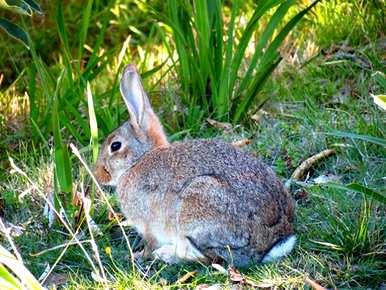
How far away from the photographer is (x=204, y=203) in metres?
4.59

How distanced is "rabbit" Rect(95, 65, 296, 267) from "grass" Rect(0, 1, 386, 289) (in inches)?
4.3

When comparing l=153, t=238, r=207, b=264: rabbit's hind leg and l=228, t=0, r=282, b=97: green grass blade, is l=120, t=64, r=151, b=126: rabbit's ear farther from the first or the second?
l=228, t=0, r=282, b=97: green grass blade

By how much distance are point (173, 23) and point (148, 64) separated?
1344 mm

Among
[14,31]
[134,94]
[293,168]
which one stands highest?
[14,31]

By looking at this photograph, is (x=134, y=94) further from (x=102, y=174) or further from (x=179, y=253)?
(x=179, y=253)

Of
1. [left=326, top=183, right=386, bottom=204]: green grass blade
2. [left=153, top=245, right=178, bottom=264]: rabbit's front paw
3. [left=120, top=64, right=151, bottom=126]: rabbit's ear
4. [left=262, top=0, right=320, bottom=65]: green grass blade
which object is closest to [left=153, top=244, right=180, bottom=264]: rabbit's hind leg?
[left=153, top=245, right=178, bottom=264]: rabbit's front paw

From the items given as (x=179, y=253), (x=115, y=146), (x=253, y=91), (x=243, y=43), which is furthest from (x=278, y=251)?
(x=243, y=43)

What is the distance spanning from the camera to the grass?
4457 millimetres

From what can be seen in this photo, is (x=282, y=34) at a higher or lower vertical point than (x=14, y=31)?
lower

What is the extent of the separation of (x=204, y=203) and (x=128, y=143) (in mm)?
911

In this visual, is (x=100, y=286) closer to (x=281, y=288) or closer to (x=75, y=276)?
(x=75, y=276)

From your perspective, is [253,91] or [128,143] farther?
[253,91]

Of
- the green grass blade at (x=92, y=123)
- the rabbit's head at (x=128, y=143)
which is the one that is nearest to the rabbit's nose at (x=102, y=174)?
the rabbit's head at (x=128, y=143)

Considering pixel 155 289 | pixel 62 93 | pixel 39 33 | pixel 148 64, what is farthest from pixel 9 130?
pixel 155 289
